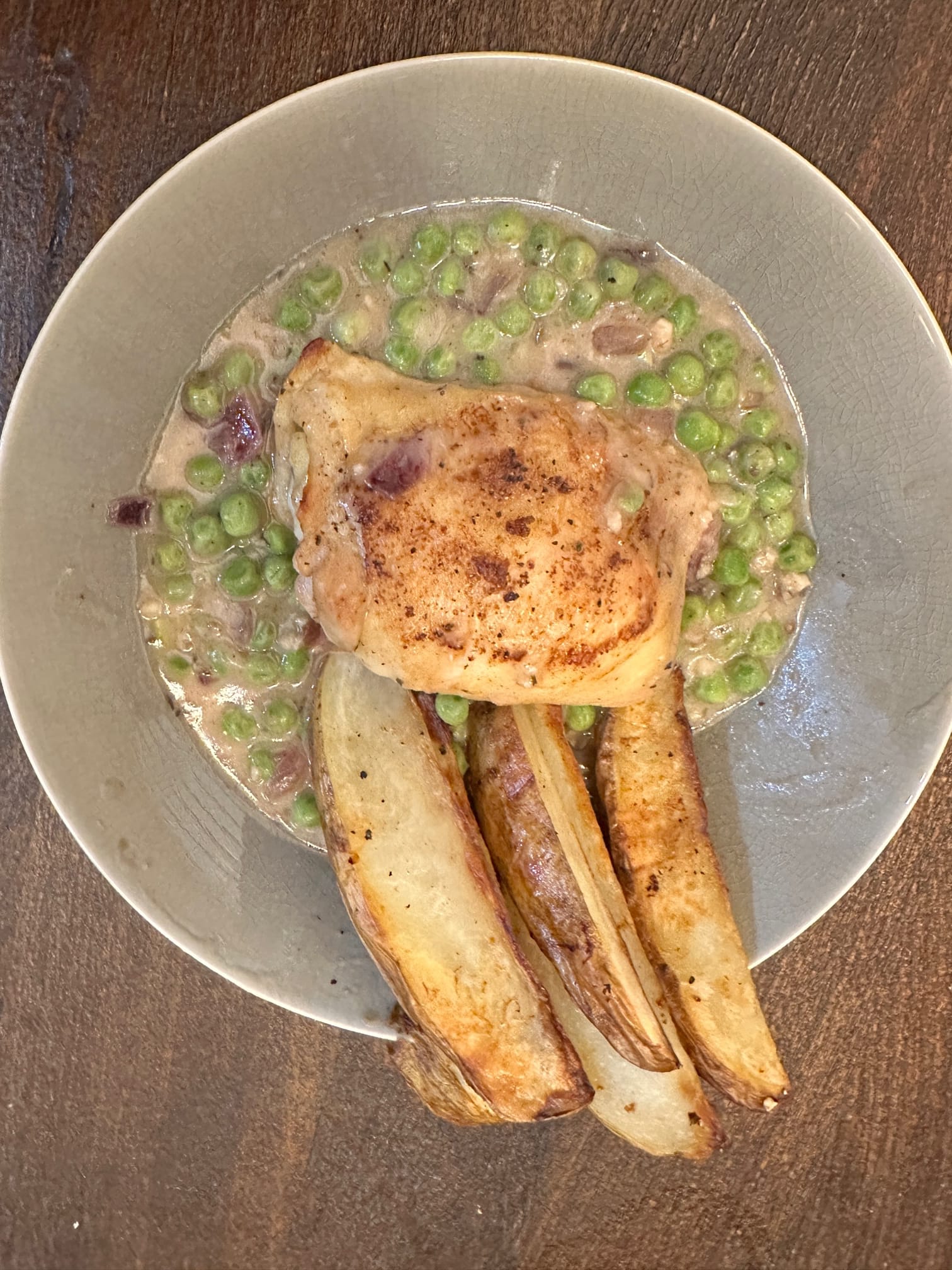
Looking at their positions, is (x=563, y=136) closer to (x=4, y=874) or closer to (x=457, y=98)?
(x=457, y=98)

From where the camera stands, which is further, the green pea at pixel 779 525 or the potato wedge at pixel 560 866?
the green pea at pixel 779 525

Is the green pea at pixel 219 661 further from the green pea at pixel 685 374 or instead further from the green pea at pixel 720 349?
the green pea at pixel 720 349

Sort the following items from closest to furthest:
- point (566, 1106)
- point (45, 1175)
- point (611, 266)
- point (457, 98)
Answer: point (566, 1106) < point (457, 98) < point (611, 266) < point (45, 1175)

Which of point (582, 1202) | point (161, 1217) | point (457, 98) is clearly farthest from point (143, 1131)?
point (457, 98)

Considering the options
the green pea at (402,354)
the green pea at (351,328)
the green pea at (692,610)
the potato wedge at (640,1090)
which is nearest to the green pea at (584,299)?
the green pea at (402,354)

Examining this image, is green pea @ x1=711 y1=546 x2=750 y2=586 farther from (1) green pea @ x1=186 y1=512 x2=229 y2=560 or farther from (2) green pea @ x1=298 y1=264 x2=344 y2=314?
(1) green pea @ x1=186 y1=512 x2=229 y2=560

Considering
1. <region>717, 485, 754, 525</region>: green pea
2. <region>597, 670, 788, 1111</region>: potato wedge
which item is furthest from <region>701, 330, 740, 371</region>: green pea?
<region>597, 670, 788, 1111</region>: potato wedge

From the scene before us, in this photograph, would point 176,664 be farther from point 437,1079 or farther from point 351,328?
point 437,1079
